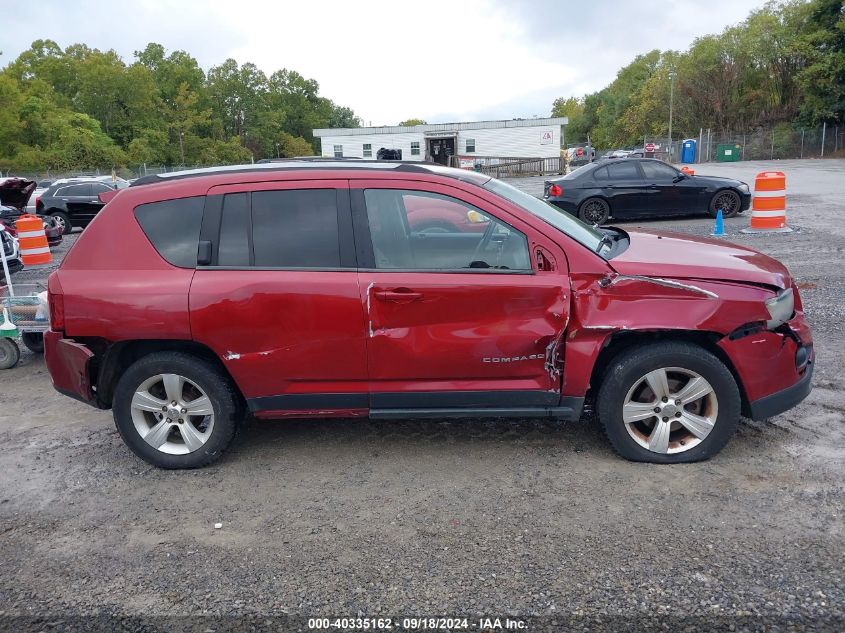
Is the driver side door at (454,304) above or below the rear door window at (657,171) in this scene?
below

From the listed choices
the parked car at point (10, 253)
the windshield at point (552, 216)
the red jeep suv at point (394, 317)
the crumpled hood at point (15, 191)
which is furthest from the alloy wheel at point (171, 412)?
the crumpled hood at point (15, 191)

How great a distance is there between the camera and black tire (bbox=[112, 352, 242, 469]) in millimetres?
4066

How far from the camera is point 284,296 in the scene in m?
3.95

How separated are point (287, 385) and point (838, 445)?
340 centimetres

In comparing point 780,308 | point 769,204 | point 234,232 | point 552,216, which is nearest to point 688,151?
point 769,204

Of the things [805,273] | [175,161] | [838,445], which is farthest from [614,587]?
[175,161]

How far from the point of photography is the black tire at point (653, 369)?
12.5ft

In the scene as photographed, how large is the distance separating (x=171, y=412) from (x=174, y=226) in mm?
1156

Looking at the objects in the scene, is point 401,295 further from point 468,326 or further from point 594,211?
point 594,211

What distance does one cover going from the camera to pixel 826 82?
46938 millimetres

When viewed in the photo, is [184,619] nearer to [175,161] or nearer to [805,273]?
[805,273]

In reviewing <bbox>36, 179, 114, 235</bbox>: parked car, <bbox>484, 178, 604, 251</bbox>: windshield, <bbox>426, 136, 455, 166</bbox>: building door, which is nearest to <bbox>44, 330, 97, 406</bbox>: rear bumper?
<bbox>484, 178, 604, 251</bbox>: windshield

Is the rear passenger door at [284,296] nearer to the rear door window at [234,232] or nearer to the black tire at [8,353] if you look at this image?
the rear door window at [234,232]

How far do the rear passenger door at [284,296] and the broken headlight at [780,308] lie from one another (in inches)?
93.3
